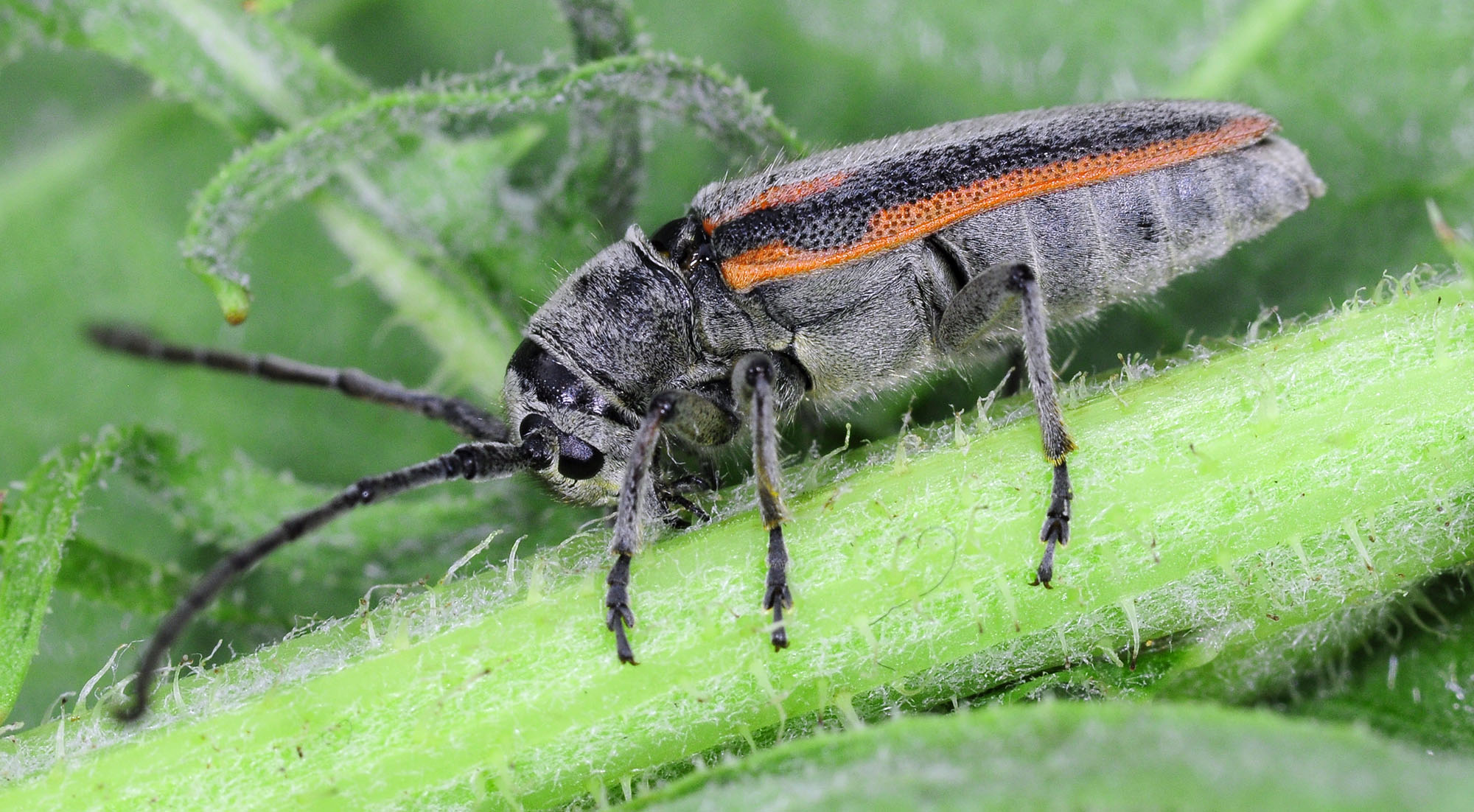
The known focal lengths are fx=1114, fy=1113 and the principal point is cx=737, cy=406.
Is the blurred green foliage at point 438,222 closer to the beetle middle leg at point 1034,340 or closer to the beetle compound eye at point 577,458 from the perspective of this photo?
the beetle compound eye at point 577,458

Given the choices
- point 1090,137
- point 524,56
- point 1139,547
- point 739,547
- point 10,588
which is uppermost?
point 524,56

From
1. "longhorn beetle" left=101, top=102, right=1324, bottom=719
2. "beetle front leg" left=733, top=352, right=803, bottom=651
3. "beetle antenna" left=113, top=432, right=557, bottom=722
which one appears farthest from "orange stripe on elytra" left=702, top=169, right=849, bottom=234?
"beetle antenna" left=113, top=432, right=557, bottom=722

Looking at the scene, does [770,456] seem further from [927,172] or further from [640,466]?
[927,172]

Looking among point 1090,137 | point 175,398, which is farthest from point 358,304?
point 1090,137

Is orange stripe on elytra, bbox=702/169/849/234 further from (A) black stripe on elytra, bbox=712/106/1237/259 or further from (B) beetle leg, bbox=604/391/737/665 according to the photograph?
(B) beetle leg, bbox=604/391/737/665

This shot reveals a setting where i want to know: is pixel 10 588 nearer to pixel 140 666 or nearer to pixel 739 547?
pixel 140 666
